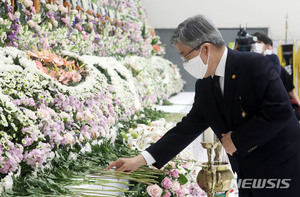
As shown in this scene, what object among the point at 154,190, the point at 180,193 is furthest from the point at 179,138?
the point at 180,193

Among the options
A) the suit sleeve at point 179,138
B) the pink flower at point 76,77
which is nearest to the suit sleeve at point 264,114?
the suit sleeve at point 179,138

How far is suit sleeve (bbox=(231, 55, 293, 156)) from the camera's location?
173 cm

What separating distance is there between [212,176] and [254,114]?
0.82 meters

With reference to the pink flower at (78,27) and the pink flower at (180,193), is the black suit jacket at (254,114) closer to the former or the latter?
the pink flower at (180,193)

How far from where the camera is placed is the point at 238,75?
6.00 ft

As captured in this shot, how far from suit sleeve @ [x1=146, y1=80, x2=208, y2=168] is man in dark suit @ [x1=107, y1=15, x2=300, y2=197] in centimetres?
21

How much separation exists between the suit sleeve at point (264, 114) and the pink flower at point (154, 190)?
0.59 meters

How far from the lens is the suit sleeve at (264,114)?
1733 mm

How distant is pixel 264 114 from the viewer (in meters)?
1.73

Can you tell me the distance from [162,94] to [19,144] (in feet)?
13.6

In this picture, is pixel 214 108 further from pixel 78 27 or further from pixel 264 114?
pixel 78 27

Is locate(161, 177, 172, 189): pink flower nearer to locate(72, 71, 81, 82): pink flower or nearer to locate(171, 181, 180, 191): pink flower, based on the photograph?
locate(171, 181, 180, 191): pink flower

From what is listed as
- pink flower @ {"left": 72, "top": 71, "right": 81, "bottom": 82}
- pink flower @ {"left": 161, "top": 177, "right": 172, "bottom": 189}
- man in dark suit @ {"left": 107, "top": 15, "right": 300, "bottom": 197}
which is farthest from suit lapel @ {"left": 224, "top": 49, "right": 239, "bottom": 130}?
pink flower @ {"left": 72, "top": 71, "right": 81, "bottom": 82}

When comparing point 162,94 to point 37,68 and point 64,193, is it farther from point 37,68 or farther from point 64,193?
point 64,193
